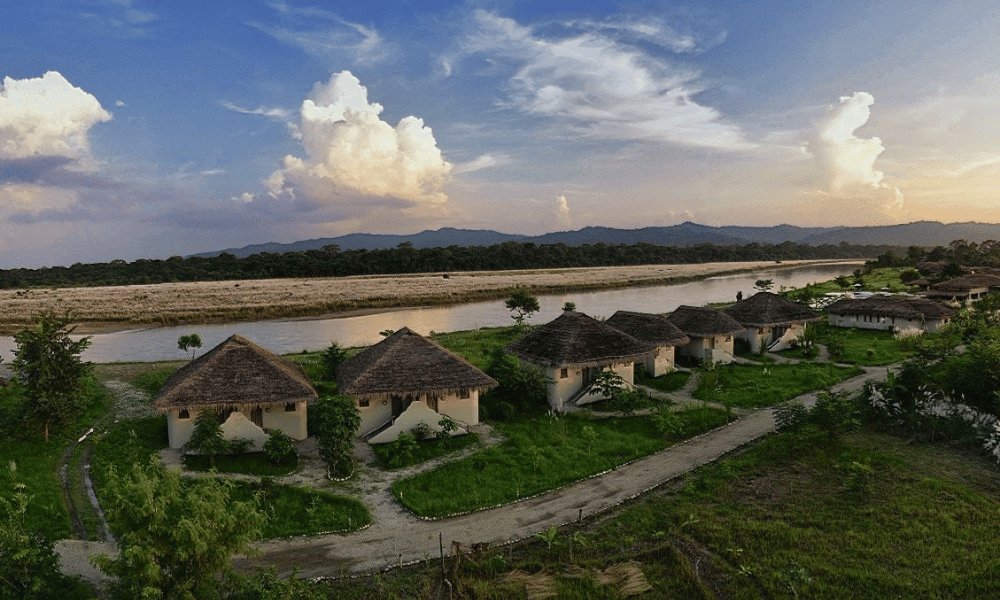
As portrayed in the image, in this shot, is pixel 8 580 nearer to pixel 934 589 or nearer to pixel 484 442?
pixel 484 442

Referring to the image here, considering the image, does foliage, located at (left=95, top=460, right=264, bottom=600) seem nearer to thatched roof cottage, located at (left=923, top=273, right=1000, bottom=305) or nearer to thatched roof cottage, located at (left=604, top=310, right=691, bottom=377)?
thatched roof cottage, located at (left=604, top=310, right=691, bottom=377)

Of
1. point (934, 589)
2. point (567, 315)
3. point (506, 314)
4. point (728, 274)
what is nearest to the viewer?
point (934, 589)

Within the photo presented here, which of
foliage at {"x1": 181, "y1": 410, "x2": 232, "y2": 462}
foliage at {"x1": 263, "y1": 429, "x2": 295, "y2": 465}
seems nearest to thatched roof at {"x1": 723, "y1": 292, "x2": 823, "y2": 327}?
foliage at {"x1": 263, "y1": 429, "x2": 295, "y2": 465}

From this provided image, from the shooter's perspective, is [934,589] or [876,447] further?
[876,447]

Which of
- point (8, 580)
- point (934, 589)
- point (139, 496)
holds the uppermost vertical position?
point (139, 496)

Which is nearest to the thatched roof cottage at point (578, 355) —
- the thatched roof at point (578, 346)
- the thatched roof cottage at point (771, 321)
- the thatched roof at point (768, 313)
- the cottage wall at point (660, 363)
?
the thatched roof at point (578, 346)

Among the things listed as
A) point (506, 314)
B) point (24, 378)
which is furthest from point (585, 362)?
point (506, 314)

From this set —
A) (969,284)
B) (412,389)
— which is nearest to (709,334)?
(412,389)
